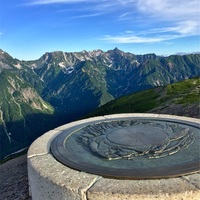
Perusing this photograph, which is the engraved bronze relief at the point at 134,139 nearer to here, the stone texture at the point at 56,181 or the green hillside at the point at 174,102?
the stone texture at the point at 56,181

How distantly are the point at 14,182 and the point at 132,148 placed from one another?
6810mm

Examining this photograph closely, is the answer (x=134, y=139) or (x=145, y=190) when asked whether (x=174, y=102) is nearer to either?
(x=134, y=139)

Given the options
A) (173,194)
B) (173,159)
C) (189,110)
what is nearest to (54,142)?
(173,159)

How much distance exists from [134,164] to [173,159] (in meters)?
1.27

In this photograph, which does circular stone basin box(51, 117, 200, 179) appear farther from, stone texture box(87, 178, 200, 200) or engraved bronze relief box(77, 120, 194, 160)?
stone texture box(87, 178, 200, 200)

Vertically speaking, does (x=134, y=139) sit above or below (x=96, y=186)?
above

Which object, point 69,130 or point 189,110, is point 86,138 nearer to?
point 69,130

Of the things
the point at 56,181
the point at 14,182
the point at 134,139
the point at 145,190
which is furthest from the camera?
the point at 14,182

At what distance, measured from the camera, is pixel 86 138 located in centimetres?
1150

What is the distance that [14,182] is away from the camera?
13.6 metres

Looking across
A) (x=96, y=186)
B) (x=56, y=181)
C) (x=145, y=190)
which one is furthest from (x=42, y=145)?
(x=145, y=190)

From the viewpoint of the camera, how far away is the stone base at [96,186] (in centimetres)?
725

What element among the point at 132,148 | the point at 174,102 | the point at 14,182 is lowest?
the point at 174,102

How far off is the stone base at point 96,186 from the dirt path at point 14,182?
10.9ft
